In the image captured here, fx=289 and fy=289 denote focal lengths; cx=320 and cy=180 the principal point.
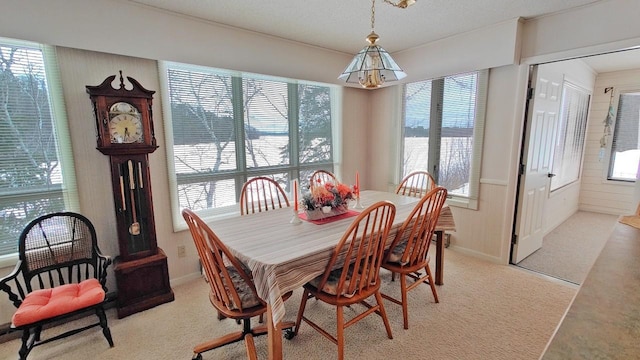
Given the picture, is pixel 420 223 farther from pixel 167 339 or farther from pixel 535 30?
pixel 535 30

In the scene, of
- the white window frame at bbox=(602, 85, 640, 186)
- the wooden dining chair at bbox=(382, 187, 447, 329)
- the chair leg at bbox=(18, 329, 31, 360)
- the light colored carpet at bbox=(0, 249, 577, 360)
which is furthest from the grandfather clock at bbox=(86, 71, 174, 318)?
the white window frame at bbox=(602, 85, 640, 186)

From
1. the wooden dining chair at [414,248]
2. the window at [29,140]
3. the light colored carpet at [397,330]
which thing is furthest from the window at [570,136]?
the window at [29,140]

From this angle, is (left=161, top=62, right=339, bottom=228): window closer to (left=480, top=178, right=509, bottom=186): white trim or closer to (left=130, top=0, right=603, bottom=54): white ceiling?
(left=130, top=0, right=603, bottom=54): white ceiling

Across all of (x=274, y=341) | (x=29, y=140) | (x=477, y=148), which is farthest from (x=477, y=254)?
(x=29, y=140)

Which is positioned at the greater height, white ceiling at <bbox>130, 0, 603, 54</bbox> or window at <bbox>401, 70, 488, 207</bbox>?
white ceiling at <bbox>130, 0, 603, 54</bbox>

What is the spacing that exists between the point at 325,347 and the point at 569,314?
5.21 ft

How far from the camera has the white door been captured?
2970 millimetres

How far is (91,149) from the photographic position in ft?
7.72

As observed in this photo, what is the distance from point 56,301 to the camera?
1833 millimetres

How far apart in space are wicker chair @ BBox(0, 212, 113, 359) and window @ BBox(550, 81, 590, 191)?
512 centimetres

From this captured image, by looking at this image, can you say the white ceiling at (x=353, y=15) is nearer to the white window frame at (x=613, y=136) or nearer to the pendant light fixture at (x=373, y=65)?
the pendant light fixture at (x=373, y=65)

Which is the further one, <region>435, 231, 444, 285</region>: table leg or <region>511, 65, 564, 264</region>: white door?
<region>511, 65, 564, 264</region>: white door

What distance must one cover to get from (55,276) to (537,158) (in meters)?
4.67

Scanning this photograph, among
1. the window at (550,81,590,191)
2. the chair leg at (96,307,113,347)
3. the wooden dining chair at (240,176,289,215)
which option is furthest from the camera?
the window at (550,81,590,191)
